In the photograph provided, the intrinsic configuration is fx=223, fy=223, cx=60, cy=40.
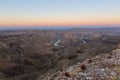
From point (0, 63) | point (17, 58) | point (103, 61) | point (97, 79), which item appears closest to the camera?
point (97, 79)

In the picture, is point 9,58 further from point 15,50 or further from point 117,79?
point 117,79

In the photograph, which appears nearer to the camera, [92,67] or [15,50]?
[92,67]

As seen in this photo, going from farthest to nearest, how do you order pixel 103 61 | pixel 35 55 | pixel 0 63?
pixel 35 55
pixel 0 63
pixel 103 61

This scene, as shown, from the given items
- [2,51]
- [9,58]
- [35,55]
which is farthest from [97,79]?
[2,51]

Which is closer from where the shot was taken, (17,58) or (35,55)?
(17,58)

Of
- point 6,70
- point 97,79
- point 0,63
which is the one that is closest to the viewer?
point 97,79

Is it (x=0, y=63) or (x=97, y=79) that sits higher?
(x=97, y=79)

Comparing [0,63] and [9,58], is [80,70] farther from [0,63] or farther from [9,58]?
[9,58]

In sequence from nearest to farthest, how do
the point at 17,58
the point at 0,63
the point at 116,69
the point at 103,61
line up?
the point at 116,69 < the point at 103,61 < the point at 0,63 < the point at 17,58

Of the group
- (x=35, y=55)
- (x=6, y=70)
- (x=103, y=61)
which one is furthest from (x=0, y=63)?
(x=103, y=61)
